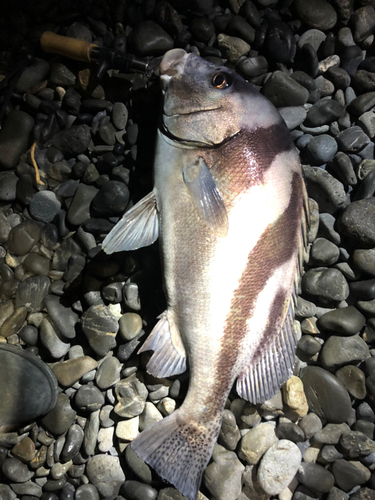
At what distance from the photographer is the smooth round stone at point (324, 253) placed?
1599mm

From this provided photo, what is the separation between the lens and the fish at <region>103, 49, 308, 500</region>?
1.28 metres

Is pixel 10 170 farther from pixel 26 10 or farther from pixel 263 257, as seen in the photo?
pixel 263 257

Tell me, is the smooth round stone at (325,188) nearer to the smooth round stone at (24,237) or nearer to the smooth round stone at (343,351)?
the smooth round stone at (343,351)

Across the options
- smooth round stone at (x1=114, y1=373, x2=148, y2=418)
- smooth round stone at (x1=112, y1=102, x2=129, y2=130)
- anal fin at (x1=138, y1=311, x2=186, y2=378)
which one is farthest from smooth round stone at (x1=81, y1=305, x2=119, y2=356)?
smooth round stone at (x1=112, y1=102, x2=129, y2=130)

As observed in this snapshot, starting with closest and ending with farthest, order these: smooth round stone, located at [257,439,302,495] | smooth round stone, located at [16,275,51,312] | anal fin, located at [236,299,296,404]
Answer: anal fin, located at [236,299,296,404], smooth round stone, located at [257,439,302,495], smooth round stone, located at [16,275,51,312]

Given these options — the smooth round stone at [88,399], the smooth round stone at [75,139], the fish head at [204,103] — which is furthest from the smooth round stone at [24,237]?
the fish head at [204,103]

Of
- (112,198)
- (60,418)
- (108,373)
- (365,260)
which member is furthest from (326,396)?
(112,198)

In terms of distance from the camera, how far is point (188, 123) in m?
1.33

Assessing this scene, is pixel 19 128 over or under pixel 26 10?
under

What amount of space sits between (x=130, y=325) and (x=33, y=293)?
0.59m

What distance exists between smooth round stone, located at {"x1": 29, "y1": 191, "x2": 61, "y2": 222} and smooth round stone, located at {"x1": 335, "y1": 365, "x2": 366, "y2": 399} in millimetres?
1769

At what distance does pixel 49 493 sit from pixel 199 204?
170 centimetres

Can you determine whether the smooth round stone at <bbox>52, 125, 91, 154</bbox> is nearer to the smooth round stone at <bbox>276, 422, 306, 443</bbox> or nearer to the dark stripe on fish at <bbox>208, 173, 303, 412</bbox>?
the dark stripe on fish at <bbox>208, 173, 303, 412</bbox>

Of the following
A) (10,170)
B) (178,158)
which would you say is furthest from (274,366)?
(10,170)
